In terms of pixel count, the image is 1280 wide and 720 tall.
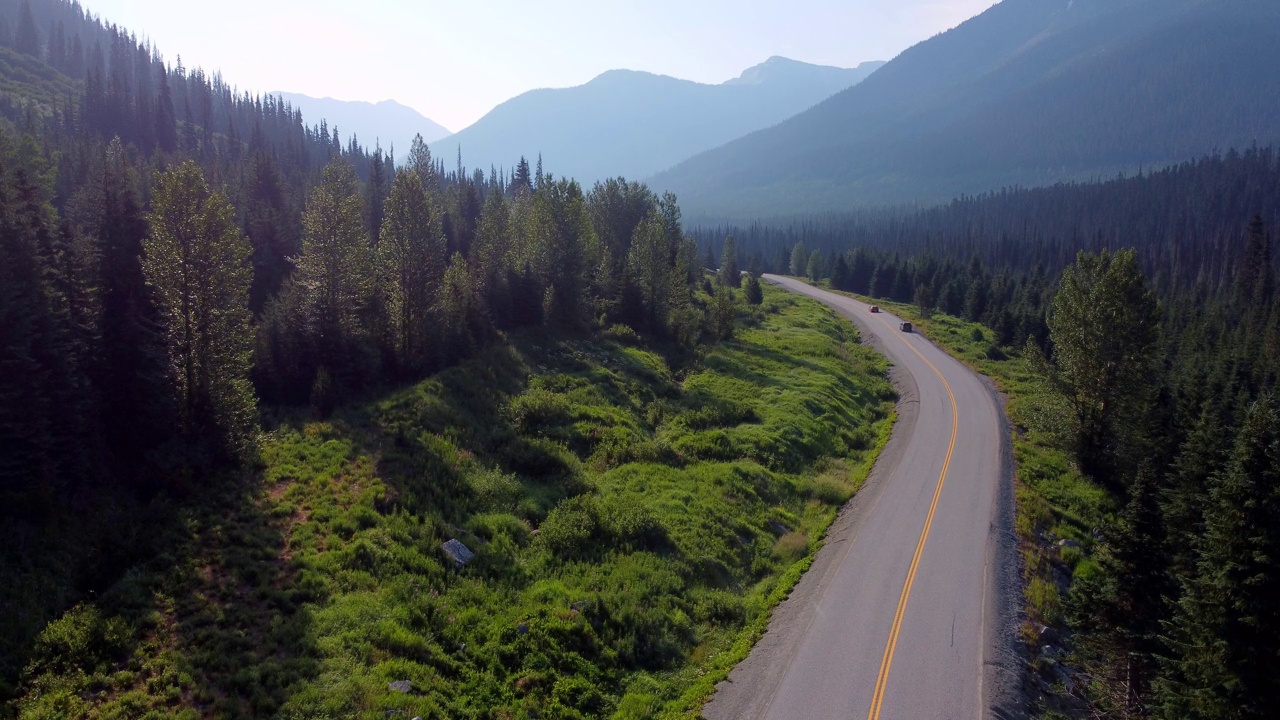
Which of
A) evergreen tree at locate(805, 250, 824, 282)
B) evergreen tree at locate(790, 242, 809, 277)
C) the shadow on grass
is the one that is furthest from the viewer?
evergreen tree at locate(790, 242, 809, 277)

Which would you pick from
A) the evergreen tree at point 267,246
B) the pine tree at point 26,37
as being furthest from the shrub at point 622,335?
the pine tree at point 26,37

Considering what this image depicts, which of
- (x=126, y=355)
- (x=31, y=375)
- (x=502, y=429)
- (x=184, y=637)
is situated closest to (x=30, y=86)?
(x=126, y=355)

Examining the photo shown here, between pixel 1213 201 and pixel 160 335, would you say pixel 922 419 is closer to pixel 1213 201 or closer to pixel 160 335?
pixel 160 335

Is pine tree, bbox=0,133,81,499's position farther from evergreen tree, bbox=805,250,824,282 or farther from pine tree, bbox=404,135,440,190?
evergreen tree, bbox=805,250,824,282

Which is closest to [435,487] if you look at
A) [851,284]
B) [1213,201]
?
[851,284]

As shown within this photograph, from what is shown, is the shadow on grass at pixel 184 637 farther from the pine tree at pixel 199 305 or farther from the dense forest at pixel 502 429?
the pine tree at pixel 199 305

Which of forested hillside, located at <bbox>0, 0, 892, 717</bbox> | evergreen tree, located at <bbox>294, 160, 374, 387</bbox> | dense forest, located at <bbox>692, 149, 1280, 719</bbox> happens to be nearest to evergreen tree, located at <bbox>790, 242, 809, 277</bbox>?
dense forest, located at <bbox>692, 149, 1280, 719</bbox>
